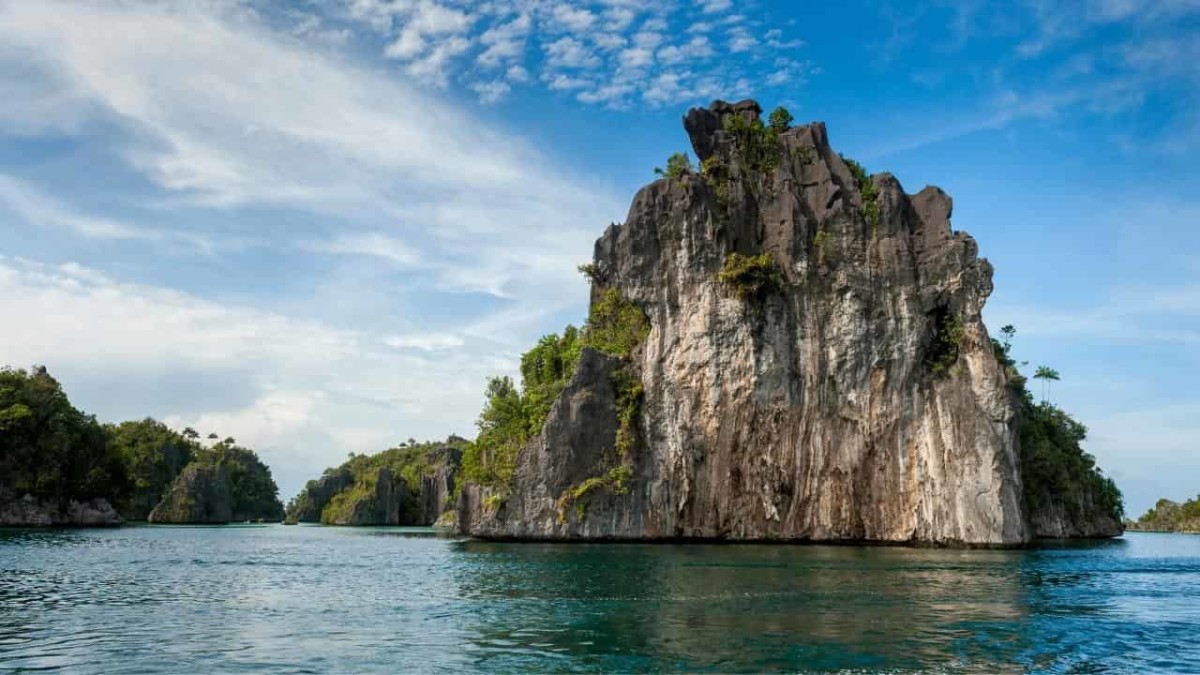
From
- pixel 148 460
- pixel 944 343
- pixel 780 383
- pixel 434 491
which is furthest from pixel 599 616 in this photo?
pixel 148 460

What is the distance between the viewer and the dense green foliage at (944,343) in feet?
186

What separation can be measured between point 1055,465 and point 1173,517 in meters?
99.2

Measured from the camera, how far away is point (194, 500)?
12562 cm

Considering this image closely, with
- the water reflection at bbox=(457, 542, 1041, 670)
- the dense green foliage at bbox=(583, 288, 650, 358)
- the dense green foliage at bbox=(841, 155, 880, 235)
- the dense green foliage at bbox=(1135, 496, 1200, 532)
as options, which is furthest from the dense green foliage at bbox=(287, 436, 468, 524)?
the dense green foliage at bbox=(1135, 496, 1200, 532)

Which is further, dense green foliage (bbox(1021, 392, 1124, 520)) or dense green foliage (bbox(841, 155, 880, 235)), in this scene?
dense green foliage (bbox(1021, 392, 1124, 520))

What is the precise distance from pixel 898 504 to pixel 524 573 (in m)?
31.1

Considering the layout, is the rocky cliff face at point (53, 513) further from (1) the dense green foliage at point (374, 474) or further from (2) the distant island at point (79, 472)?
(1) the dense green foliage at point (374, 474)

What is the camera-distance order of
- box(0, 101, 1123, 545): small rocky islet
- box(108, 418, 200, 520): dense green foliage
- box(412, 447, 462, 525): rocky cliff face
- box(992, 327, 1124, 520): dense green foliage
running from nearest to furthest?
box(0, 101, 1123, 545): small rocky islet < box(992, 327, 1124, 520): dense green foliage < box(108, 418, 200, 520): dense green foliage < box(412, 447, 462, 525): rocky cliff face

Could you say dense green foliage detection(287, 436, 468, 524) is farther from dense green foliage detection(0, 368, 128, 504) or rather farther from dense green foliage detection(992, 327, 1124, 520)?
dense green foliage detection(992, 327, 1124, 520)

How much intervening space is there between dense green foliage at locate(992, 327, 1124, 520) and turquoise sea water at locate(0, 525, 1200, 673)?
42872mm

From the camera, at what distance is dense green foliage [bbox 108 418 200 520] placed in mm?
131125

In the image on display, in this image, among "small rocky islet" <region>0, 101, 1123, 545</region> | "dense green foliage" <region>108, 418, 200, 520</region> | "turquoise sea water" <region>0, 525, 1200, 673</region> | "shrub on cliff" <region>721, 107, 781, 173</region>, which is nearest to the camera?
"turquoise sea water" <region>0, 525, 1200, 673</region>

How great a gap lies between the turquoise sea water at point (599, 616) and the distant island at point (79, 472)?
169 ft

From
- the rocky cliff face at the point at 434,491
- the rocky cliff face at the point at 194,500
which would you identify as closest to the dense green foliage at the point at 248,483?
the rocky cliff face at the point at 194,500
